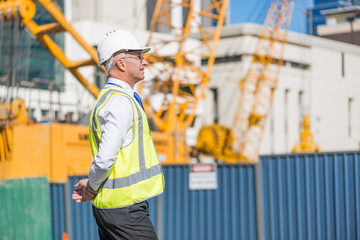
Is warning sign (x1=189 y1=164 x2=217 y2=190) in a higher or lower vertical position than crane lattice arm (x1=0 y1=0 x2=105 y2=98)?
lower

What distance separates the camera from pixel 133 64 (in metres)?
3.75

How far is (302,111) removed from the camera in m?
58.5

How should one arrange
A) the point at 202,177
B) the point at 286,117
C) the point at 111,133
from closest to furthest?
the point at 111,133 < the point at 202,177 < the point at 286,117

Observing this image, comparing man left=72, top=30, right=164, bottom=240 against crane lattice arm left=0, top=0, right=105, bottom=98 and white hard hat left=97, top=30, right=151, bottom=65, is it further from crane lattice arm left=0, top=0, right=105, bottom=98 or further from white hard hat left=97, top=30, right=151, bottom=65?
crane lattice arm left=0, top=0, right=105, bottom=98

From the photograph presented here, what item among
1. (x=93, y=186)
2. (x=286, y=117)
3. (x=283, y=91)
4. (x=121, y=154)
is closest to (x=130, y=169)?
(x=121, y=154)

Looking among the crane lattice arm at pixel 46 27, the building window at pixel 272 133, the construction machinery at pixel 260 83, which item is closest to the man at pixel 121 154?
the crane lattice arm at pixel 46 27

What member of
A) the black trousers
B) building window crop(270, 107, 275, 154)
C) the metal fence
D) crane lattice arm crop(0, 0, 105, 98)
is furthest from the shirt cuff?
building window crop(270, 107, 275, 154)

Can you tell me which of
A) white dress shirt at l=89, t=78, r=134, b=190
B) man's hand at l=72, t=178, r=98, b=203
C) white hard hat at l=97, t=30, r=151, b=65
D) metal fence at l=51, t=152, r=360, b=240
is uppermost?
white hard hat at l=97, t=30, r=151, b=65

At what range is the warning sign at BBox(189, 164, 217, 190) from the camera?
11.5 metres

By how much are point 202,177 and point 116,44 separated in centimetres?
802

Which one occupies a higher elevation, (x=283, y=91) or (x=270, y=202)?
(x=283, y=91)

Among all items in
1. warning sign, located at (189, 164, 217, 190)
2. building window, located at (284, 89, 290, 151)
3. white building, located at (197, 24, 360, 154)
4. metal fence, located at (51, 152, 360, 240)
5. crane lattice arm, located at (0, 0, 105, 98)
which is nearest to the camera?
metal fence, located at (51, 152, 360, 240)

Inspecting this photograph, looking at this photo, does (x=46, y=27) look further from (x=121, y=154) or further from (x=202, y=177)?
(x=121, y=154)

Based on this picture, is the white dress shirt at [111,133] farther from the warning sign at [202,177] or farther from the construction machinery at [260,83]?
the construction machinery at [260,83]
